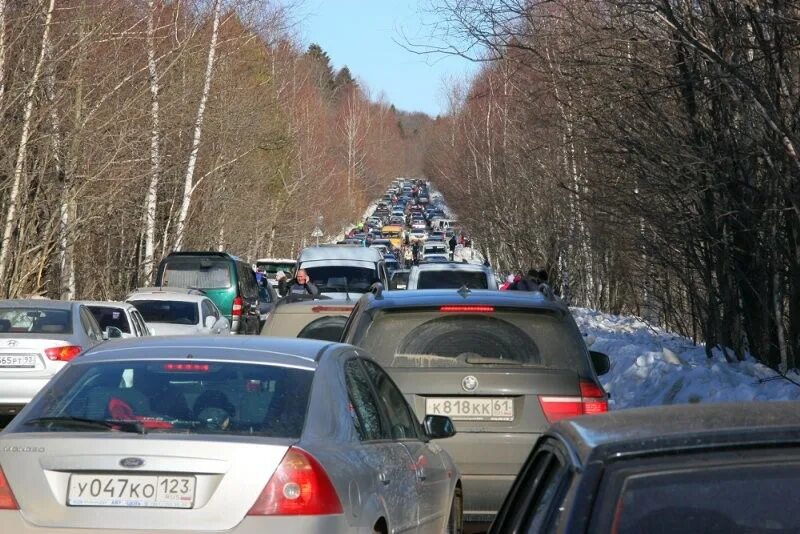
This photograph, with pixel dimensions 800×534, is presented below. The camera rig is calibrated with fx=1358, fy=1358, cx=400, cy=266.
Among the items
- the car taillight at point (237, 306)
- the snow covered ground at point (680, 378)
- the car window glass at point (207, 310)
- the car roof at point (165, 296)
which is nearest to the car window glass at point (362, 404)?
the snow covered ground at point (680, 378)

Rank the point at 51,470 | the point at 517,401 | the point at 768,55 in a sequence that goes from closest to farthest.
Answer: the point at 51,470 < the point at 517,401 < the point at 768,55

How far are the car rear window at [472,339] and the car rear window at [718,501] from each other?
5273 millimetres

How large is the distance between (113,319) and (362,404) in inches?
513

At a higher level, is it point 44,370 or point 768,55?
point 768,55

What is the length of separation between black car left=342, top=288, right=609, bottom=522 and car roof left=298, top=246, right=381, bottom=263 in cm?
1670

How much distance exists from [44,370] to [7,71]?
13.6 metres

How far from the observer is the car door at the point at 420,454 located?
671 centimetres

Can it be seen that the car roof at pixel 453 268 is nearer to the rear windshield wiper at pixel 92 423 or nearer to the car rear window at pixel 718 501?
the rear windshield wiper at pixel 92 423

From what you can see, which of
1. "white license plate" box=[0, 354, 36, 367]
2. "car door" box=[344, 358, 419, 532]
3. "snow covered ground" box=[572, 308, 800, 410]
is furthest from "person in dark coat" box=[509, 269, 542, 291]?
"car door" box=[344, 358, 419, 532]

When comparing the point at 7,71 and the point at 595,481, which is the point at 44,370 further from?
the point at 7,71

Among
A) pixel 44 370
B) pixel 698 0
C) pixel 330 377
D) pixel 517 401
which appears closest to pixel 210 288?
pixel 44 370

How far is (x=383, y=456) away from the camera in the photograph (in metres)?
6.09

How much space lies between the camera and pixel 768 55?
39.8 feet

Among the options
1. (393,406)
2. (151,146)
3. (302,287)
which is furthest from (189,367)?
(151,146)
